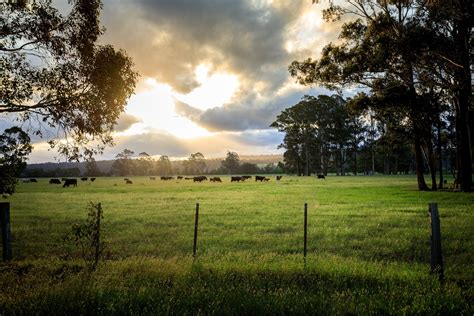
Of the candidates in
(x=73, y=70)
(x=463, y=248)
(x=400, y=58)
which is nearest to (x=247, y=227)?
(x=463, y=248)

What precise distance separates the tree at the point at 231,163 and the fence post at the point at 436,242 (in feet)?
572

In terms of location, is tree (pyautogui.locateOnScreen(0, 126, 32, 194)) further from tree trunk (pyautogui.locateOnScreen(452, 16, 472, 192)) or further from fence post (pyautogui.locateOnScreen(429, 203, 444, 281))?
tree trunk (pyautogui.locateOnScreen(452, 16, 472, 192))

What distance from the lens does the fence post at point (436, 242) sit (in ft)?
28.2

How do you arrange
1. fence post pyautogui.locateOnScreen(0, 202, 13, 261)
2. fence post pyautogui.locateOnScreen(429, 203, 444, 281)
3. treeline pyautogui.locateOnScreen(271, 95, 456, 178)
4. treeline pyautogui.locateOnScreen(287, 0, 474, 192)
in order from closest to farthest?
1. fence post pyautogui.locateOnScreen(429, 203, 444, 281)
2. fence post pyautogui.locateOnScreen(0, 202, 13, 261)
3. treeline pyautogui.locateOnScreen(287, 0, 474, 192)
4. treeline pyautogui.locateOnScreen(271, 95, 456, 178)

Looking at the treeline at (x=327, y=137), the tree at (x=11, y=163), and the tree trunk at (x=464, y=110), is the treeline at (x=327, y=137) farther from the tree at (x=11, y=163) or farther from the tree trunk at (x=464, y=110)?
the tree at (x=11, y=163)

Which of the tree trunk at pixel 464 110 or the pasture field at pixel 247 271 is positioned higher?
the tree trunk at pixel 464 110

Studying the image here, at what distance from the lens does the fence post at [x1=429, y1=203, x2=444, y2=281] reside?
8586mm

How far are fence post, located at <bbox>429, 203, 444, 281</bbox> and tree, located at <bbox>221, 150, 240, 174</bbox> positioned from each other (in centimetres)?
17436

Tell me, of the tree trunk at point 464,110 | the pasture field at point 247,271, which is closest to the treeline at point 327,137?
the tree trunk at point 464,110

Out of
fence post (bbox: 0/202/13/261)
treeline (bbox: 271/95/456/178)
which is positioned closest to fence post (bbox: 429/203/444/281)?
fence post (bbox: 0/202/13/261)

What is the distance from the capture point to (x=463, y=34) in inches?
1172

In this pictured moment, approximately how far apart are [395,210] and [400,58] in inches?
528

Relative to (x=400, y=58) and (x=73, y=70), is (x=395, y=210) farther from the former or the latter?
(x=73, y=70)

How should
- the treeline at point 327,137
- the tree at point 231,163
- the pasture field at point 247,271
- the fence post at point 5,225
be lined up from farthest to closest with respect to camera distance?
1. the tree at point 231,163
2. the treeline at point 327,137
3. the fence post at point 5,225
4. the pasture field at point 247,271
